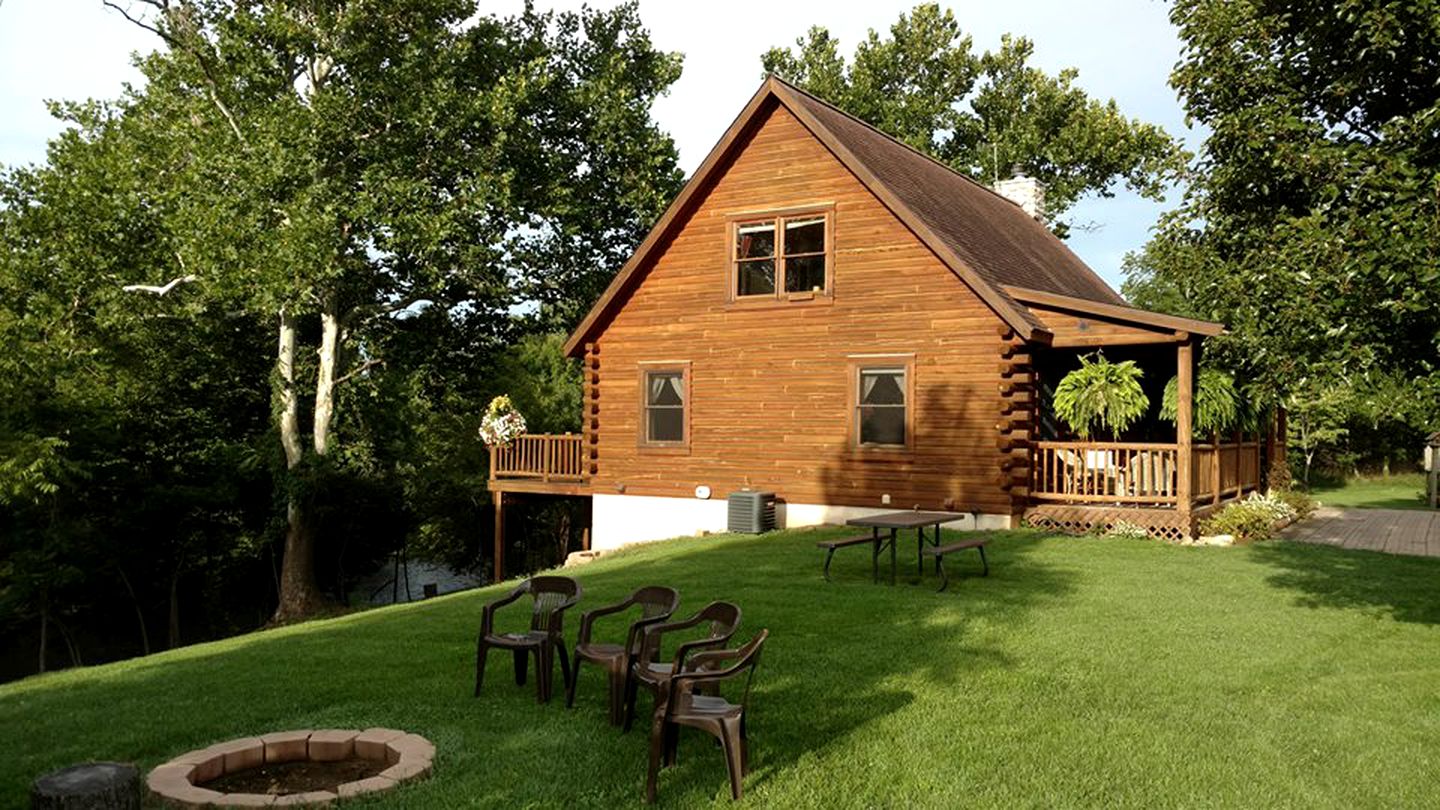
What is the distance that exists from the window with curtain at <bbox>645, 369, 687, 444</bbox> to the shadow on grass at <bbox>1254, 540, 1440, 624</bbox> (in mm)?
10109

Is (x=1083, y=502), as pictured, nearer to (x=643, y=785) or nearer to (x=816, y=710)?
(x=816, y=710)

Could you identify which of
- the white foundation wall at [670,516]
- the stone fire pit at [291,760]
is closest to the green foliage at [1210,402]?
the white foundation wall at [670,516]

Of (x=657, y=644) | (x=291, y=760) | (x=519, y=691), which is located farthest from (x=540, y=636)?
(x=291, y=760)

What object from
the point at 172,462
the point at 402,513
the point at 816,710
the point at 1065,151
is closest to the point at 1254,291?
the point at 816,710

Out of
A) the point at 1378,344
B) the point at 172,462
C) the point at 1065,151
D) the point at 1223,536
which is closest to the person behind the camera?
the point at 1378,344

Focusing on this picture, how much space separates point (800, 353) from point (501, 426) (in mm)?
6919

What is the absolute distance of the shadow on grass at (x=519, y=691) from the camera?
5.80 metres

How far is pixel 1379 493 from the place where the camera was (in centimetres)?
3148

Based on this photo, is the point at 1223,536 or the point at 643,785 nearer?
the point at 643,785

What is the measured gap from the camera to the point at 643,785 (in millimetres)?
5512

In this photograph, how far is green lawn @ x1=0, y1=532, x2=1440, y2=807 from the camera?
562 centimetres

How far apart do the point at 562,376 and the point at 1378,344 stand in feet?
93.6

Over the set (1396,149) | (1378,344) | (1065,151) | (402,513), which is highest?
(1065,151)

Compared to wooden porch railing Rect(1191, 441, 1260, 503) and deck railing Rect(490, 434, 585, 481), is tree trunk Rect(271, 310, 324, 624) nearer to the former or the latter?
deck railing Rect(490, 434, 585, 481)
